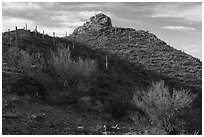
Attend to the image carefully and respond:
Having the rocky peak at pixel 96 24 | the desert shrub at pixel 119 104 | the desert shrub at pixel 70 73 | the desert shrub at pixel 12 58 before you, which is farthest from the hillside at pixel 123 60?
the desert shrub at pixel 70 73

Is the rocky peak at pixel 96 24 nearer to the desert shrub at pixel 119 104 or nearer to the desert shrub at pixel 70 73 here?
the desert shrub at pixel 119 104

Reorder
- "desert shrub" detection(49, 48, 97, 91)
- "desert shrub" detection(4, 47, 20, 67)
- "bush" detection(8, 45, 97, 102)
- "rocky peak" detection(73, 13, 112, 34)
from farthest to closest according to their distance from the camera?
1. "rocky peak" detection(73, 13, 112, 34)
2. "desert shrub" detection(4, 47, 20, 67)
3. "desert shrub" detection(49, 48, 97, 91)
4. "bush" detection(8, 45, 97, 102)

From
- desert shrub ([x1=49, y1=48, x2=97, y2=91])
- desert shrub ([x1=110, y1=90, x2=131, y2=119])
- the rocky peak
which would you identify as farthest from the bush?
the rocky peak

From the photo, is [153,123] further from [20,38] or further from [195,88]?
[20,38]

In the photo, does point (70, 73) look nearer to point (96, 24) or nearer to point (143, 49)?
point (143, 49)

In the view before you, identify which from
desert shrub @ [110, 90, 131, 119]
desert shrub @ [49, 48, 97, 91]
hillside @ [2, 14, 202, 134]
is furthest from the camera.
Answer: hillside @ [2, 14, 202, 134]

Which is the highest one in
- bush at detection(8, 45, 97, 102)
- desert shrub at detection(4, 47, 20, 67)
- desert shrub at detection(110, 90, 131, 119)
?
desert shrub at detection(4, 47, 20, 67)

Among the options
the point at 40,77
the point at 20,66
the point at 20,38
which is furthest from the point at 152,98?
the point at 20,38

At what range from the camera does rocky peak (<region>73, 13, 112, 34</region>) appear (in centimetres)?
8469

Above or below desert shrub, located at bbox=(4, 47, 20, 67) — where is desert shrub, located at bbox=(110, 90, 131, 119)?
below

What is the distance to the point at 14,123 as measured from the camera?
18641 millimetres

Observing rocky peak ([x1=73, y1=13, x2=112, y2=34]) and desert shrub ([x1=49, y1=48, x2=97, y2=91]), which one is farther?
rocky peak ([x1=73, y1=13, x2=112, y2=34])

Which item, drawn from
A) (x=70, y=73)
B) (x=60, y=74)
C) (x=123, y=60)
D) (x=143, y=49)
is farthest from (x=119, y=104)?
(x=143, y=49)

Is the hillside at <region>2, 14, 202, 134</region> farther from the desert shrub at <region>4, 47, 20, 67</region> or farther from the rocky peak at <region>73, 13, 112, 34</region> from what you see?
the desert shrub at <region>4, 47, 20, 67</region>
